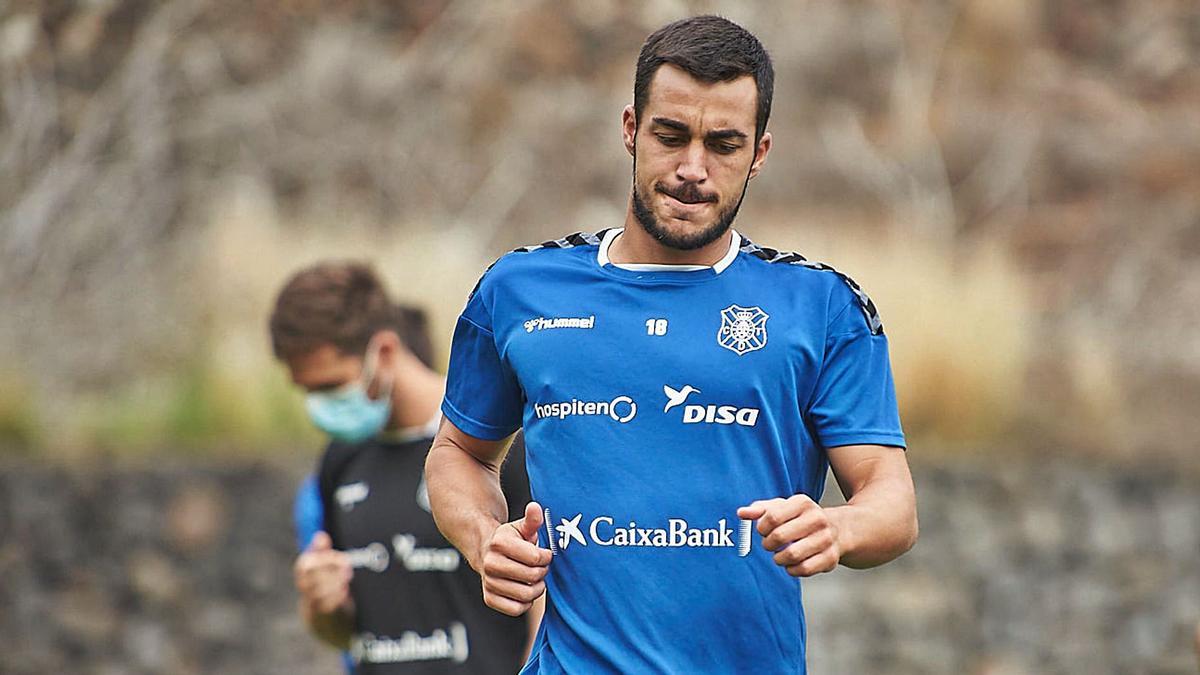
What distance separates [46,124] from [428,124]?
2164 millimetres

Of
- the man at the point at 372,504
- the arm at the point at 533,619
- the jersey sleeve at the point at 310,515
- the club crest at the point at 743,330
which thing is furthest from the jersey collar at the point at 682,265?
the jersey sleeve at the point at 310,515

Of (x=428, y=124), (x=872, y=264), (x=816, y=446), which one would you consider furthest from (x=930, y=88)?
(x=816, y=446)

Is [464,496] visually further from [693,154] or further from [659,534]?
[693,154]

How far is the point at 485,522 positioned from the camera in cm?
342

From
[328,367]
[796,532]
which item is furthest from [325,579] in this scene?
[796,532]

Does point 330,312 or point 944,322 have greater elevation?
point 944,322

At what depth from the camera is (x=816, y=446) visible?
11.0 ft

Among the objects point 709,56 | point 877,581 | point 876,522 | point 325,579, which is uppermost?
point 709,56

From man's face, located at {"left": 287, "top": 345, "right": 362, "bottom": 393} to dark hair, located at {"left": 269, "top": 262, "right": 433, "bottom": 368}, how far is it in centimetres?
2

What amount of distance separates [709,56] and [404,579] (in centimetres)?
218

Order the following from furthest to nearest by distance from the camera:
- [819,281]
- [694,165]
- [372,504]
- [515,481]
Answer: [372,504], [515,481], [819,281], [694,165]

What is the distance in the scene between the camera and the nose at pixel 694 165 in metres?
3.21

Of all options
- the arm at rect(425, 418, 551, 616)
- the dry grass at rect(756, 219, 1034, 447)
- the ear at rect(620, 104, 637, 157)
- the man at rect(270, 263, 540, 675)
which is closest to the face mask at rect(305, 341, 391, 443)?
the man at rect(270, 263, 540, 675)

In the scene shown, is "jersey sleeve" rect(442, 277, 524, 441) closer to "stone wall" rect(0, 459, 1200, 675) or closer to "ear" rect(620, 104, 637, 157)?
"ear" rect(620, 104, 637, 157)
